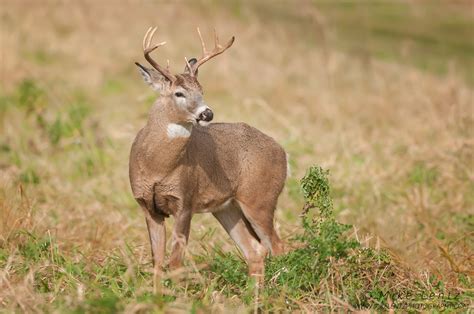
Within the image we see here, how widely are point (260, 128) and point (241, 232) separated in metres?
3.88

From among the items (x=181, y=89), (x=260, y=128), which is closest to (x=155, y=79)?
(x=181, y=89)

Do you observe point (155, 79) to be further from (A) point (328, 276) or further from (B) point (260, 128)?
(B) point (260, 128)

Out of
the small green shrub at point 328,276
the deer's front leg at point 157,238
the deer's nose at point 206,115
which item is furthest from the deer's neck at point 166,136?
the small green shrub at point 328,276

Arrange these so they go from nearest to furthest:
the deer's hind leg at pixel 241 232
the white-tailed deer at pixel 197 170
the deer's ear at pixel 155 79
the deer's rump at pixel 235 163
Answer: the white-tailed deer at pixel 197 170
the deer's ear at pixel 155 79
the deer's rump at pixel 235 163
the deer's hind leg at pixel 241 232

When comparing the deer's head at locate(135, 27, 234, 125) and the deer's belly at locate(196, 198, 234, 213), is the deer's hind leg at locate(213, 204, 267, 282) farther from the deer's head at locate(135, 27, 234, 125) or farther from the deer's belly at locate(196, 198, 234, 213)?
the deer's head at locate(135, 27, 234, 125)

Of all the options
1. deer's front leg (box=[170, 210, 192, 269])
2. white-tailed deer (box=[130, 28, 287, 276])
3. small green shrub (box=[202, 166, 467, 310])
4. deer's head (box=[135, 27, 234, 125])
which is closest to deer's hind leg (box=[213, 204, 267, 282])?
white-tailed deer (box=[130, 28, 287, 276])

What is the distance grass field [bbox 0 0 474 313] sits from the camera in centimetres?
535

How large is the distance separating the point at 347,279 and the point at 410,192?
10.8ft

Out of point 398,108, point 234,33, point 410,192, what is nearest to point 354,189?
point 410,192

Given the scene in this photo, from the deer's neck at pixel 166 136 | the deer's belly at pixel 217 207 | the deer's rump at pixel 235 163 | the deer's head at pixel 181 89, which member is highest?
the deer's head at pixel 181 89

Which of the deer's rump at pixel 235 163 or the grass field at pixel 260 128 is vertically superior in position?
the deer's rump at pixel 235 163

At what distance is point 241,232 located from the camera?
6.57 metres

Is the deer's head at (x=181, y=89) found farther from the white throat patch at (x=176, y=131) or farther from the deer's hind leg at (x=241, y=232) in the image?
the deer's hind leg at (x=241, y=232)

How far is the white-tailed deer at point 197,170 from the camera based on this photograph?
5.84m
